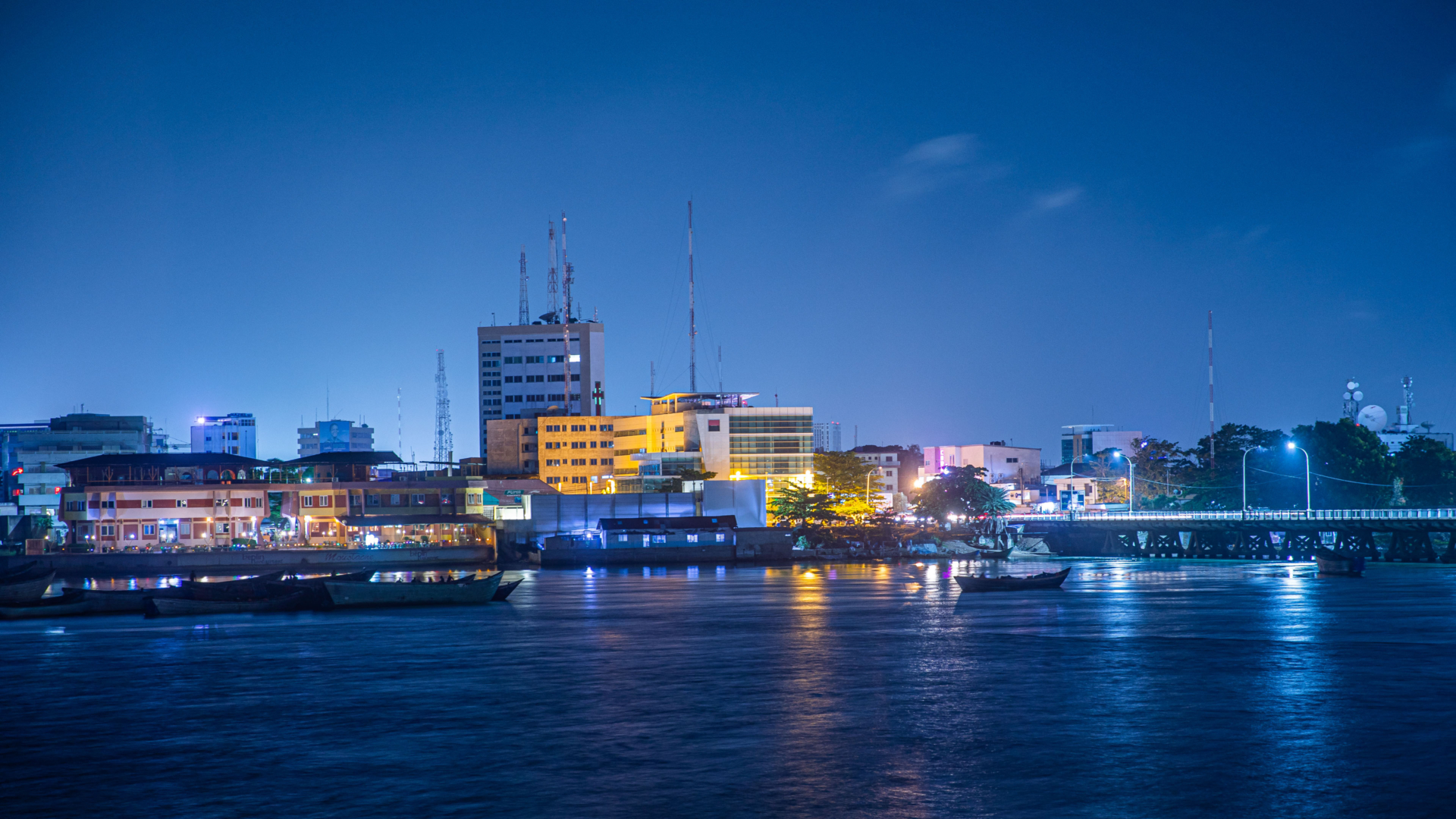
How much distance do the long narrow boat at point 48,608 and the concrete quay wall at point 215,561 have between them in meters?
42.5

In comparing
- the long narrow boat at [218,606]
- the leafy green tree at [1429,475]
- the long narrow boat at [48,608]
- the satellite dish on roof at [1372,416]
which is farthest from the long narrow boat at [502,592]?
the satellite dish on roof at [1372,416]

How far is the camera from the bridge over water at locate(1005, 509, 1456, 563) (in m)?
107

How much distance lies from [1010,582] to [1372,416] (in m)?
101

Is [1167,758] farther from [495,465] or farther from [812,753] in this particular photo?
[495,465]

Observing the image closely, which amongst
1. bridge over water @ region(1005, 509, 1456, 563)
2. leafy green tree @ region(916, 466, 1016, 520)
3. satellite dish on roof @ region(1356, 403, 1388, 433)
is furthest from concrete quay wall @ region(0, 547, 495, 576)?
satellite dish on roof @ region(1356, 403, 1388, 433)

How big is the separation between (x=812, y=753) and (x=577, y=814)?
7.26 meters

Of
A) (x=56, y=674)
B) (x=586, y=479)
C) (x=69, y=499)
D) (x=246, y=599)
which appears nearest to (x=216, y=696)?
(x=56, y=674)

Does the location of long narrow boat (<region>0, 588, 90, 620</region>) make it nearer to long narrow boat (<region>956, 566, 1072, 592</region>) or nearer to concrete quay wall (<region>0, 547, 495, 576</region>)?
concrete quay wall (<region>0, 547, 495, 576</region>)

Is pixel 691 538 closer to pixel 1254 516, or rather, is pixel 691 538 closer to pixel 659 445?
pixel 659 445

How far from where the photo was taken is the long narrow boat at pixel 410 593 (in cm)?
7575

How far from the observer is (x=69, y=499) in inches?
5000

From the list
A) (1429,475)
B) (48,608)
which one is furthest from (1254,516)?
(48,608)

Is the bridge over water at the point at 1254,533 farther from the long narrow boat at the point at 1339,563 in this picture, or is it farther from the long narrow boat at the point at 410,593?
the long narrow boat at the point at 410,593

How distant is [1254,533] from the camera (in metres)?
124
